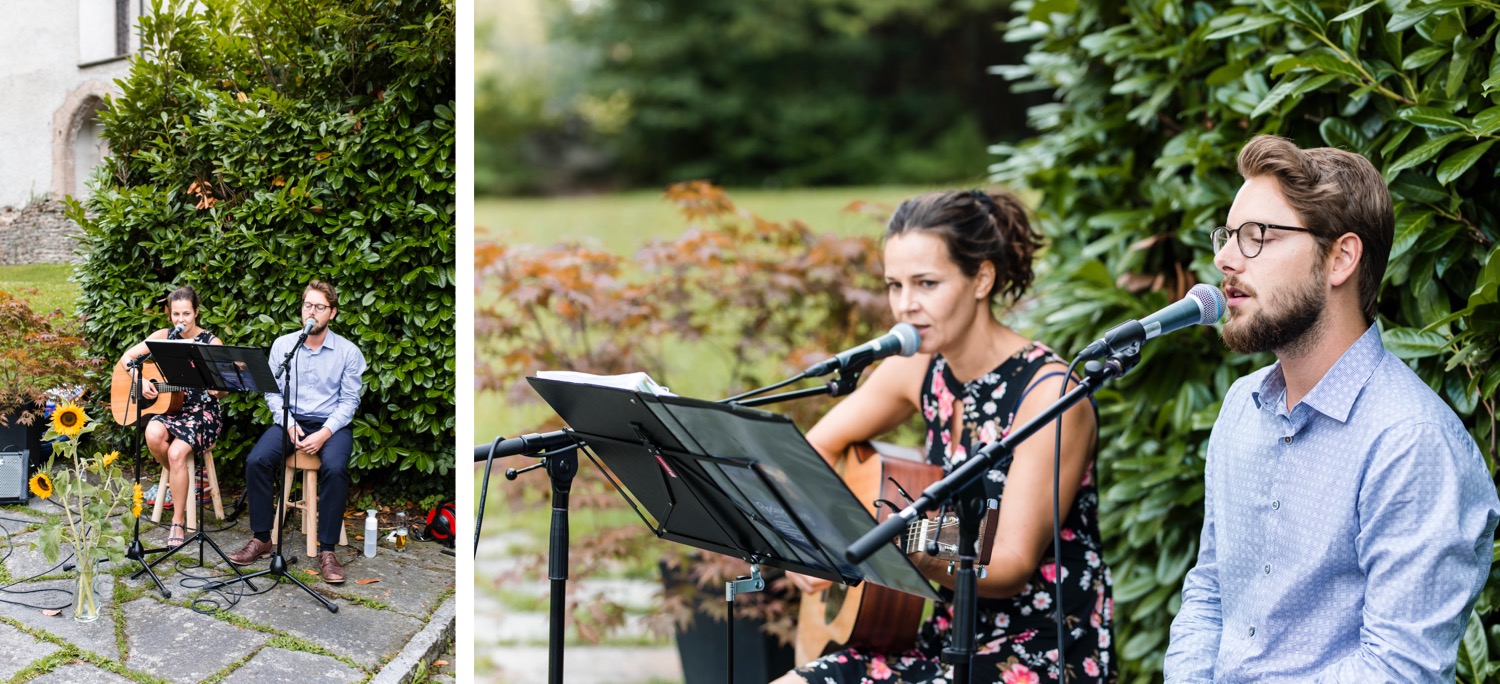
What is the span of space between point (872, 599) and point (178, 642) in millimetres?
1426

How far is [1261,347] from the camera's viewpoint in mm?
1738

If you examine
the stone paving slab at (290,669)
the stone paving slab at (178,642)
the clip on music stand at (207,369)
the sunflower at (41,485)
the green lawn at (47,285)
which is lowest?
the stone paving slab at (290,669)

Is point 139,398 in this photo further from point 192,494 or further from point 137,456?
point 192,494

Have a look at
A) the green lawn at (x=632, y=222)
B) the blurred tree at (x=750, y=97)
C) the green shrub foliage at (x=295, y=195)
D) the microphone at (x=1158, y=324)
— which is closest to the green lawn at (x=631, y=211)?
the green lawn at (x=632, y=222)

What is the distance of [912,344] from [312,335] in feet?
4.35

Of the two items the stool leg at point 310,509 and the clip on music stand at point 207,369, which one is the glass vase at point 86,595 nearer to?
the clip on music stand at point 207,369

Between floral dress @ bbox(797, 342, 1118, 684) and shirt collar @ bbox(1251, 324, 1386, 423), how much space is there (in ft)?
2.03

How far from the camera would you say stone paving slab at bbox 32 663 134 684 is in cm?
229

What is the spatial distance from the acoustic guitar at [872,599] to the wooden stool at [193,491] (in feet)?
4.36

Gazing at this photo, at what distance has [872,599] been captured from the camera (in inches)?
93.3

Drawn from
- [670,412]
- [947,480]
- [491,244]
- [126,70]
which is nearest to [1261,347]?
[947,480]

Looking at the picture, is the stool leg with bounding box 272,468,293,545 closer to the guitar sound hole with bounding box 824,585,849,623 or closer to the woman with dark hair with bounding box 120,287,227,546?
the woman with dark hair with bounding box 120,287,227,546

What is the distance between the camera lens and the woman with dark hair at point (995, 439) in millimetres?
2180

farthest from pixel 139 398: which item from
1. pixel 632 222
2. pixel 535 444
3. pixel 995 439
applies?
pixel 632 222
